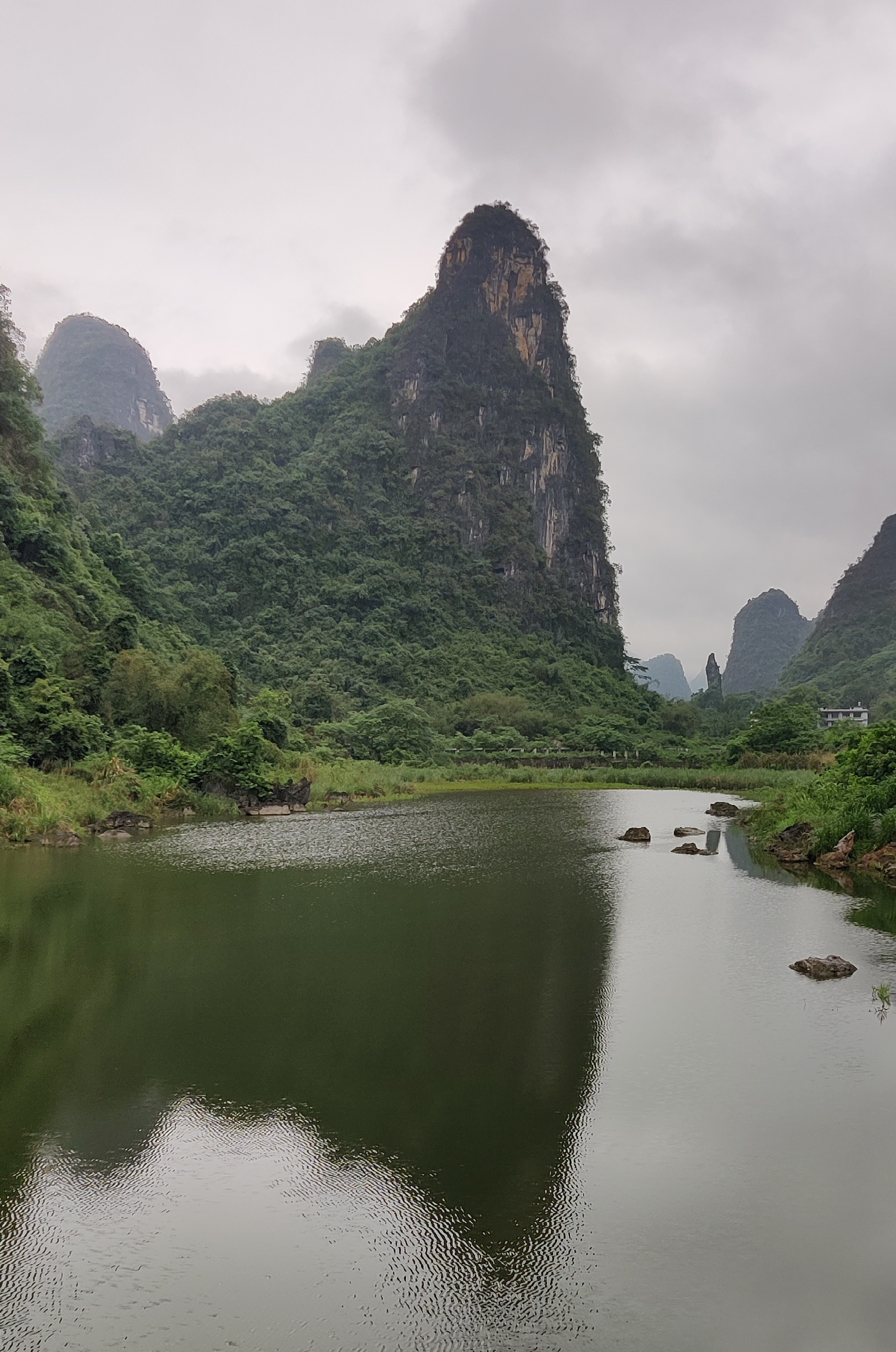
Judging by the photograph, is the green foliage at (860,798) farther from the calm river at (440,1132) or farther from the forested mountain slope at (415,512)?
Result: the forested mountain slope at (415,512)

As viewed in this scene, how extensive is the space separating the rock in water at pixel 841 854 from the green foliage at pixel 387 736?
24956 millimetres

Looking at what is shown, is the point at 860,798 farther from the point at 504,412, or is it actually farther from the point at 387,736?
the point at 504,412

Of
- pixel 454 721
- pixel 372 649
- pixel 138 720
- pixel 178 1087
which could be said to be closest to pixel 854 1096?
pixel 178 1087

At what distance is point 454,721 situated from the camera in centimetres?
5359

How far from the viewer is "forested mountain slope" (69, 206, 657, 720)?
61.6 meters

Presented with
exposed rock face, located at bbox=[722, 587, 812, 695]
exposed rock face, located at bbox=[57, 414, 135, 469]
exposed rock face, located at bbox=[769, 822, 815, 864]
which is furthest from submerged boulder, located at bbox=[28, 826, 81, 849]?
exposed rock face, located at bbox=[722, 587, 812, 695]

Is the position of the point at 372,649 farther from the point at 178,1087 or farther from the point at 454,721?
the point at 178,1087

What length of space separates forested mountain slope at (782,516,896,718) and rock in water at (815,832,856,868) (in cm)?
6485

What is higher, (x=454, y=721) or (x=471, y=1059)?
(x=454, y=721)

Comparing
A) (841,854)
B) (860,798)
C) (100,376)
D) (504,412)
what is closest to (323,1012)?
(841,854)

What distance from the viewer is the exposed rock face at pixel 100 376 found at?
115m

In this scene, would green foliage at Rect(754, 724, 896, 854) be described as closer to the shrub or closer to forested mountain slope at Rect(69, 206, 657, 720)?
the shrub

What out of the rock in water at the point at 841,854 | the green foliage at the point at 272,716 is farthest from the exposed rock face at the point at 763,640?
the rock in water at the point at 841,854

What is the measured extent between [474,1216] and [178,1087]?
2854 millimetres
